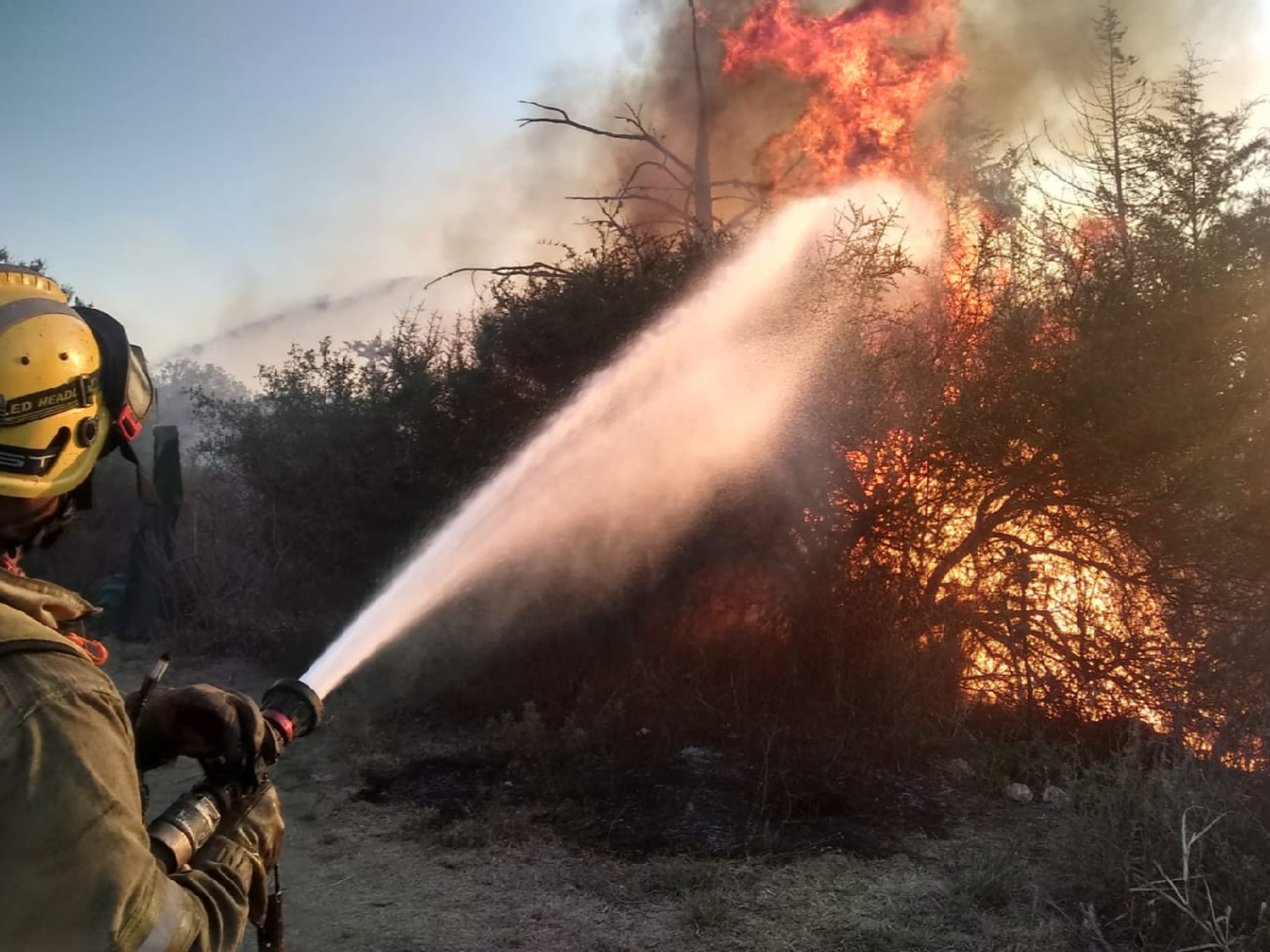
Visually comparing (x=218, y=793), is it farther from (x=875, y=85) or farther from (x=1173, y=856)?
(x=875, y=85)

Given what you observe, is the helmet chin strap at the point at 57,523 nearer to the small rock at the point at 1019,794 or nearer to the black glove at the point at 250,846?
the black glove at the point at 250,846

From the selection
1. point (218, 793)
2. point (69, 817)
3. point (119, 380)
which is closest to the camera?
point (69, 817)

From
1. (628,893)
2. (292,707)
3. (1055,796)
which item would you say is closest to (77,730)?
(292,707)

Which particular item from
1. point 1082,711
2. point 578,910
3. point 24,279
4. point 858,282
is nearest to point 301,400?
point 858,282

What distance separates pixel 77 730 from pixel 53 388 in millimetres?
713

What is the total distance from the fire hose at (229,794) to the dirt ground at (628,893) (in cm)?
242

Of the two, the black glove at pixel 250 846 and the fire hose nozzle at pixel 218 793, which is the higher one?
the fire hose nozzle at pixel 218 793

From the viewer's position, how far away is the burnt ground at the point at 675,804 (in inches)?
214

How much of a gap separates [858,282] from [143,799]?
257 inches

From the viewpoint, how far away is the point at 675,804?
595cm

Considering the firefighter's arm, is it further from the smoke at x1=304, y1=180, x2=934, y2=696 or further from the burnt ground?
the smoke at x1=304, y1=180, x2=934, y2=696

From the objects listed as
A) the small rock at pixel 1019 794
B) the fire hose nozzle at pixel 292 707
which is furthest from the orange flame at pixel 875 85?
the fire hose nozzle at pixel 292 707

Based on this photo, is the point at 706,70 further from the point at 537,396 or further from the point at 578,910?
the point at 578,910

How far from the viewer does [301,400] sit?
11234 millimetres
